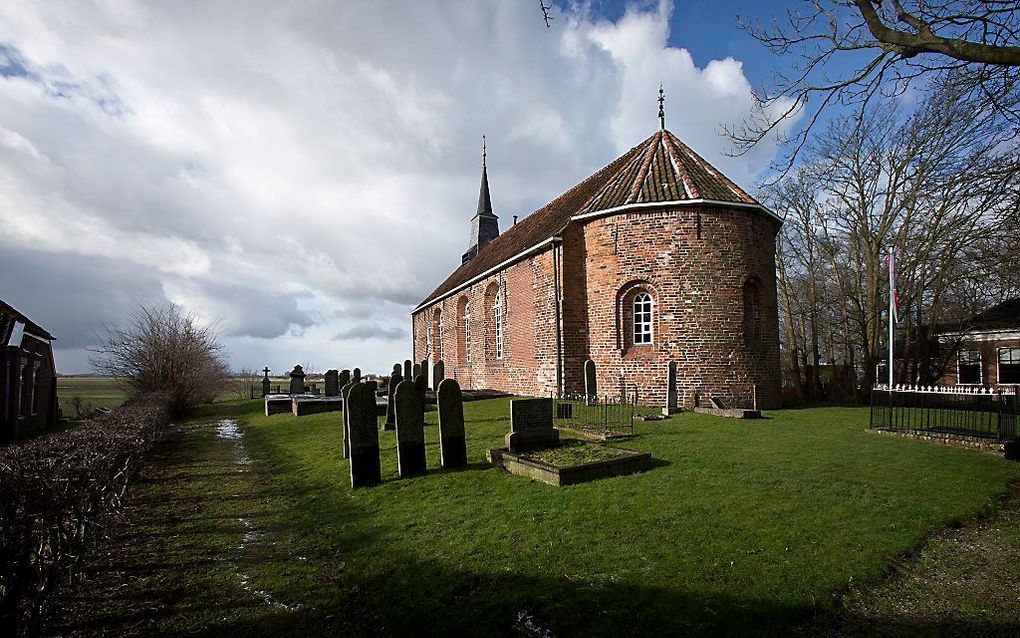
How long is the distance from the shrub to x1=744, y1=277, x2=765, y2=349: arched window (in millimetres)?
15793

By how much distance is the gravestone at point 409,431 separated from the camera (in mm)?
8406

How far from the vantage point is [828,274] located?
27484mm

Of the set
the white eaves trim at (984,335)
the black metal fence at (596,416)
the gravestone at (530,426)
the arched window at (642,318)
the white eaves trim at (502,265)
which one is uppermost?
the white eaves trim at (502,265)

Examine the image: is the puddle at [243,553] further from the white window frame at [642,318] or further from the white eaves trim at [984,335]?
the white eaves trim at [984,335]

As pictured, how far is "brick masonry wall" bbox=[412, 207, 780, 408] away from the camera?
16.6m

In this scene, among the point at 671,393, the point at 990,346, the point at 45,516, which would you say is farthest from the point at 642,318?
the point at 990,346

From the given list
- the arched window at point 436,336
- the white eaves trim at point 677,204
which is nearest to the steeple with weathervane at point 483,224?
the arched window at point 436,336

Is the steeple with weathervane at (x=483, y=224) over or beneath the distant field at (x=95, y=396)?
over

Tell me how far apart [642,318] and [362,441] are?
1143cm

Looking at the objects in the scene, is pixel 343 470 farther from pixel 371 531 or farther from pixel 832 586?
pixel 832 586

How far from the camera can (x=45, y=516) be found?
163 inches

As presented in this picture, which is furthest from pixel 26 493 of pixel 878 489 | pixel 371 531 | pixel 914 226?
pixel 914 226

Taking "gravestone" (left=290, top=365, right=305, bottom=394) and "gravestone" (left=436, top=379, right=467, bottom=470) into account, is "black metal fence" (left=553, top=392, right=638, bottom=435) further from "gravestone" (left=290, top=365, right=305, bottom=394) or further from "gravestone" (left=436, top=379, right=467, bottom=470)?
"gravestone" (left=290, top=365, right=305, bottom=394)

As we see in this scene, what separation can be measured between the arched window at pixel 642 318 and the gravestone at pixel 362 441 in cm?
1104
